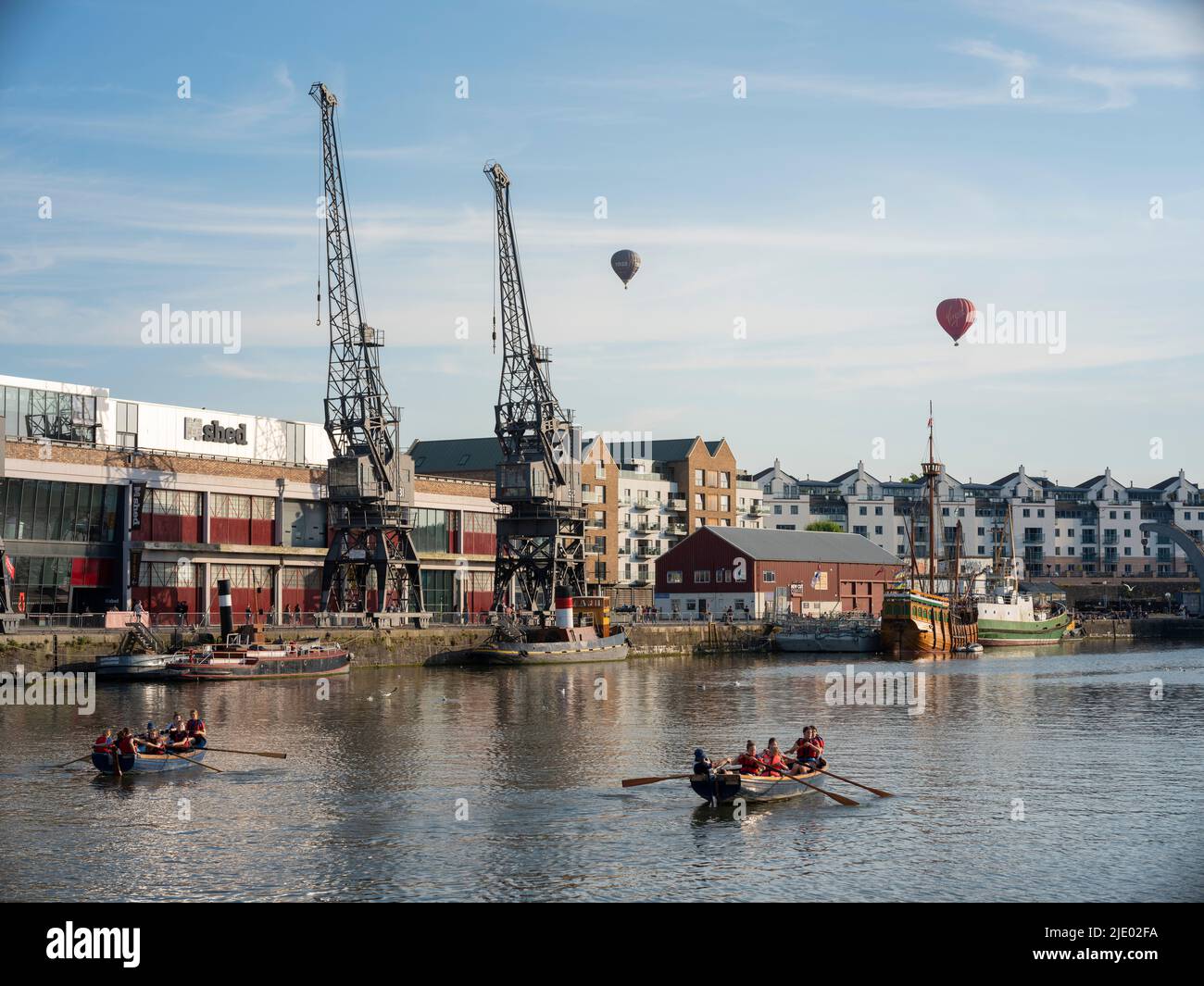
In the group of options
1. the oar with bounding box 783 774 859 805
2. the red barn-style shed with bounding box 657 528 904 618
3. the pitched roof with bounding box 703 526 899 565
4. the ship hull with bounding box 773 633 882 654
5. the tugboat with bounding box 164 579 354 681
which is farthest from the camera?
the pitched roof with bounding box 703 526 899 565

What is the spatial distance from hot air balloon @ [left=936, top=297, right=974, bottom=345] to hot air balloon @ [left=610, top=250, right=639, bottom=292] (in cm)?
3103

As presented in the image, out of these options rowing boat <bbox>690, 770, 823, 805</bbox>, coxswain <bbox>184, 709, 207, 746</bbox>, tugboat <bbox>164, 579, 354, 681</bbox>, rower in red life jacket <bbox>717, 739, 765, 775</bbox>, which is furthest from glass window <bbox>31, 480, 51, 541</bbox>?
rower in red life jacket <bbox>717, 739, 765, 775</bbox>

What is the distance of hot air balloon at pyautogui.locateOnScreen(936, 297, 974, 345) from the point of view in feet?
287

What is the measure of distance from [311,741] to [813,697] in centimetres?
2994

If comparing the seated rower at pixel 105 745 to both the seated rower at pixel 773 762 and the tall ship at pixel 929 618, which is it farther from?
the tall ship at pixel 929 618

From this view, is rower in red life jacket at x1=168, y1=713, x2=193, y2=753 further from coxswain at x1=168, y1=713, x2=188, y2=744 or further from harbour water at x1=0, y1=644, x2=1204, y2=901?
harbour water at x1=0, y1=644, x2=1204, y2=901

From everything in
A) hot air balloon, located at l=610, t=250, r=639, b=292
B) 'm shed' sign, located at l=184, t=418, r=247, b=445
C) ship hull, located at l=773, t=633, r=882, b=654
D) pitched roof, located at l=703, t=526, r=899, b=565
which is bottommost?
ship hull, located at l=773, t=633, r=882, b=654

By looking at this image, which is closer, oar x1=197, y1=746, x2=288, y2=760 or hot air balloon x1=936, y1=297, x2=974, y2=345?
oar x1=197, y1=746, x2=288, y2=760

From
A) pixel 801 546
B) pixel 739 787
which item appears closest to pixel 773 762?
pixel 739 787
